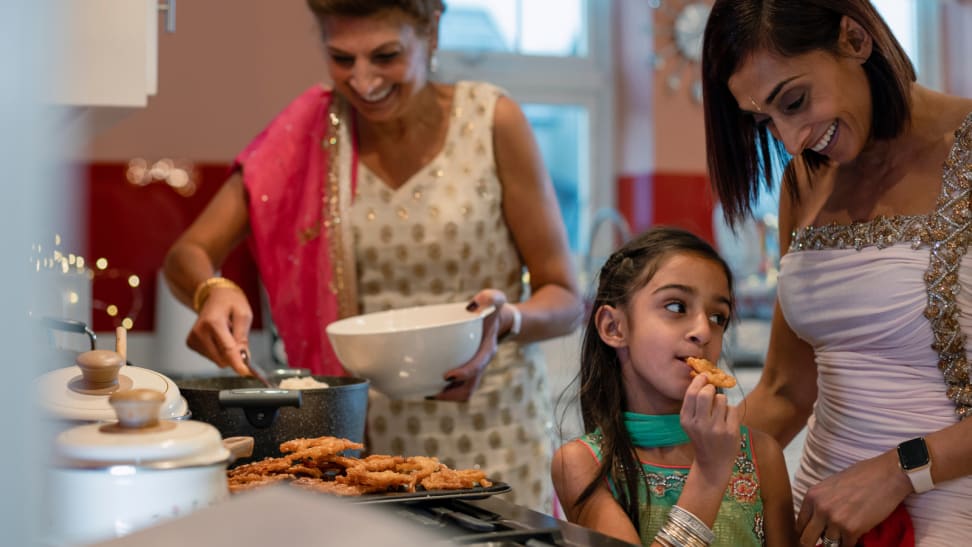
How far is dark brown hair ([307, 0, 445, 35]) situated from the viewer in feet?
5.49

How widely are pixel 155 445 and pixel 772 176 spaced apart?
3.72 feet

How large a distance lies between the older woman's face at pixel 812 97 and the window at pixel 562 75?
3155mm

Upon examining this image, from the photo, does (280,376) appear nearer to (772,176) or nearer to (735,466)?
(735,466)

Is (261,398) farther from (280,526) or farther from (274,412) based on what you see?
(280,526)

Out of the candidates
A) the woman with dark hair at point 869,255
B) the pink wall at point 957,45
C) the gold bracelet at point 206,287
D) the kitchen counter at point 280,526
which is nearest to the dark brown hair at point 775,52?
the woman with dark hair at point 869,255

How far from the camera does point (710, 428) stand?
1148mm

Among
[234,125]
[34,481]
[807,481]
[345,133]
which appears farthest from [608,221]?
[34,481]

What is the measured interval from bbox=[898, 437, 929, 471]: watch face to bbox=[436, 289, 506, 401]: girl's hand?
532 mm

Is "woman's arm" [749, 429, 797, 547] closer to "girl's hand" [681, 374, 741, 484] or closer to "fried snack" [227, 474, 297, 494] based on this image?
"girl's hand" [681, 374, 741, 484]

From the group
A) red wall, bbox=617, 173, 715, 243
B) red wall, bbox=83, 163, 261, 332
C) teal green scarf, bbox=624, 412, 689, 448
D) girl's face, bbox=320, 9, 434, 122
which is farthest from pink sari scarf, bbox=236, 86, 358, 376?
red wall, bbox=617, 173, 715, 243

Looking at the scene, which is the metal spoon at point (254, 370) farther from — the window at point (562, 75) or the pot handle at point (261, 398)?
the window at point (562, 75)

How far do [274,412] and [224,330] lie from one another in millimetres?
367

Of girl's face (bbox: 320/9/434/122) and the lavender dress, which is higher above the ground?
girl's face (bbox: 320/9/434/122)

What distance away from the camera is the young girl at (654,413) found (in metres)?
1.29
